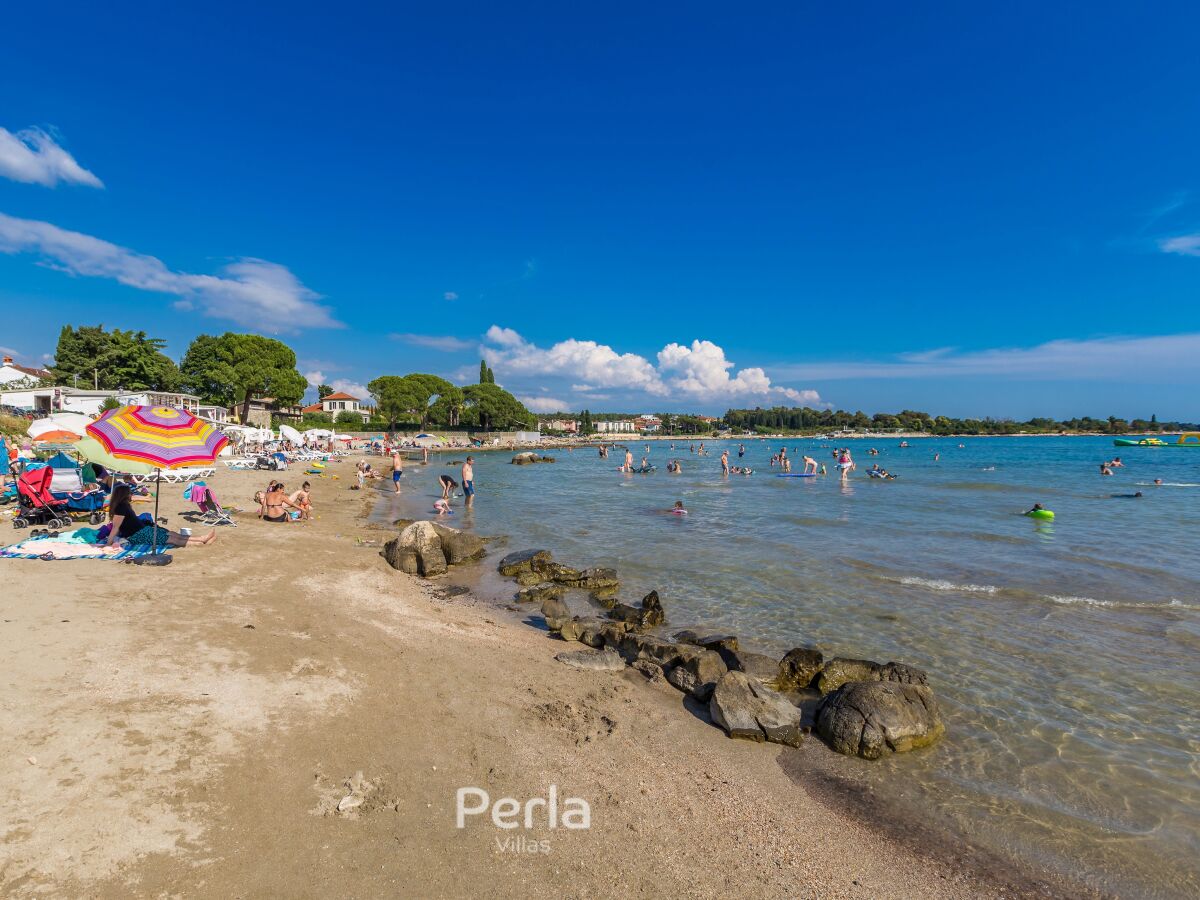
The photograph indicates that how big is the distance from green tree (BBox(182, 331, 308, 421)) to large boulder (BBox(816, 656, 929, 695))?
236ft

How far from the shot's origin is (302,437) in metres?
54.6

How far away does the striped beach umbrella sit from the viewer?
9141 mm

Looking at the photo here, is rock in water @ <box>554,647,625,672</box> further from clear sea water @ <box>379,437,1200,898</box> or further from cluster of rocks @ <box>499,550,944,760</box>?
clear sea water @ <box>379,437,1200,898</box>

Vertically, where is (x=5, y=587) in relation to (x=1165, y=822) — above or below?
above

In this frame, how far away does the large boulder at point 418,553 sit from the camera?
43.9ft

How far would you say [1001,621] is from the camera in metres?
10.7

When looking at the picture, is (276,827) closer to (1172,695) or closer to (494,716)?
(494,716)

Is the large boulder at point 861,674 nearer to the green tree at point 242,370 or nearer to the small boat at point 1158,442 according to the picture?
the green tree at point 242,370

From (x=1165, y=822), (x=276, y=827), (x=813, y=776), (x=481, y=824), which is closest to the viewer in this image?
(x=276, y=827)

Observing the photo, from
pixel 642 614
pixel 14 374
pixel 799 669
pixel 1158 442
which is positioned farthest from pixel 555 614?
pixel 1158 442

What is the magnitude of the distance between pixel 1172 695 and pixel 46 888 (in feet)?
39.4

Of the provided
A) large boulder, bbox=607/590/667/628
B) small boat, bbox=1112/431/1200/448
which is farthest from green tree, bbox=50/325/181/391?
small boat, bbox=1112/431/1200/448

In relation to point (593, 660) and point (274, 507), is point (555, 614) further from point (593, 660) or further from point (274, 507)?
point (274, 507)

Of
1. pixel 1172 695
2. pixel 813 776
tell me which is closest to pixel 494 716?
pixel 813 776
